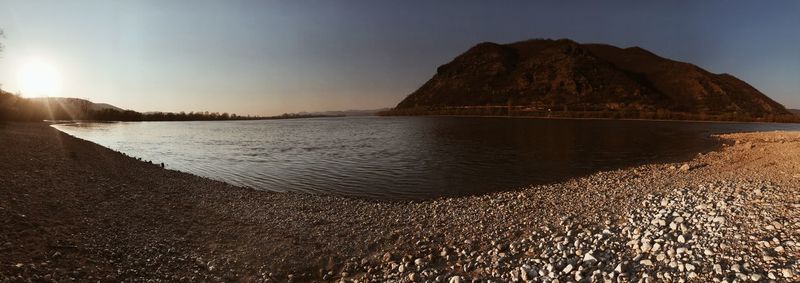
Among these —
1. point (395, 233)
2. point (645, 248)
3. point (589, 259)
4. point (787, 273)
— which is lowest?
point (395, 233)

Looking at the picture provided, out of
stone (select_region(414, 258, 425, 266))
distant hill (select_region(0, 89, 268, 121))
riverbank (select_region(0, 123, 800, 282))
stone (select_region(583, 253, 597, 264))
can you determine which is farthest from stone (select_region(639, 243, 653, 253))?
distant hill (select_region(0, 89, 268, 121))

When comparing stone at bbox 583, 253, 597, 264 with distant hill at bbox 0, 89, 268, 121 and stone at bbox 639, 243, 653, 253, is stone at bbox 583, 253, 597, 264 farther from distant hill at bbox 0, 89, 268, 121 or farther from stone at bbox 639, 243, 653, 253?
distant hill at bbox 0, 89, 268, 121

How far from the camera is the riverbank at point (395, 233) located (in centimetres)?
988

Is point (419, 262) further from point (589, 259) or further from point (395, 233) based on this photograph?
point (589, 259)

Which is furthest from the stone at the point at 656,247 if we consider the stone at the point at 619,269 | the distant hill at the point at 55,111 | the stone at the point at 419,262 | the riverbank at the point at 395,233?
the distant hill at the point at 55,111

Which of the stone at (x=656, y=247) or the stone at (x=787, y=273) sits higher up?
the stone at (x=787, y=273)

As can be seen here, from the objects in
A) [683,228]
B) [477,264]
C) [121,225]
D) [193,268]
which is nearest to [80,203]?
[121,225]

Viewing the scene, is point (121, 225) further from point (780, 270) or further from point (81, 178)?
point (780, 270)

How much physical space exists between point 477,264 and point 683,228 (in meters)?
7.00

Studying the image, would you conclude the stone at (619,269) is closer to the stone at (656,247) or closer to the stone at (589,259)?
the stone at (589,259)

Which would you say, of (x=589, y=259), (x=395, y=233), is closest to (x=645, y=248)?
(x=589, y=259)

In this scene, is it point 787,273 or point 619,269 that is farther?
point 619,269

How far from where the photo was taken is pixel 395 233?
46.2ft

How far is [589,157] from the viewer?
133 feet
